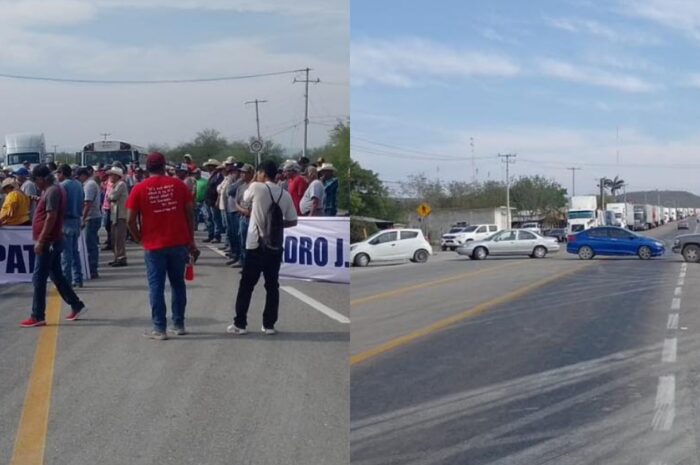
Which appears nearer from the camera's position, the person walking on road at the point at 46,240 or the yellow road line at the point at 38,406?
the yellow road line at the point at 38,406

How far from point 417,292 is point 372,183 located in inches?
126

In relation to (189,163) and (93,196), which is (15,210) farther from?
(189,163)

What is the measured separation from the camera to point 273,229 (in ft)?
22.6

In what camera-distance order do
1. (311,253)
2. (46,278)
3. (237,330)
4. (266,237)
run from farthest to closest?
(311,253) → (46,278) → (237,330) → (266,237)

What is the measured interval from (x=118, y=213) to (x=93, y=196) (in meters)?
0.40

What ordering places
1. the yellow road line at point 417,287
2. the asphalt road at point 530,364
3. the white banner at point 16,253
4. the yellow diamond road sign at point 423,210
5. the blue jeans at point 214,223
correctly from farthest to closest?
the blue jeans at point 214,223, the white banner at point 16,253, the asphalt road at point 530,364, the yellow road line at point 417,287, the yellow diamond road sign at point 423,210

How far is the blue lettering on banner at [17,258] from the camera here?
36.7 feet

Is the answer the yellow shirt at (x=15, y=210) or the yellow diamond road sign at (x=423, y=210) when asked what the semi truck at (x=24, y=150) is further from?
the yellow diamond road sign at (x=423, y=210)

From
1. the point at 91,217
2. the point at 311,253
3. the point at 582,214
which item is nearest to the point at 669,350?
the point at 582,214

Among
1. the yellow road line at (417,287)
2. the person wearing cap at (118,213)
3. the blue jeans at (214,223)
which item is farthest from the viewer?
the blue jeans at (214,223)

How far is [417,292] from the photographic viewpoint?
21.5ft

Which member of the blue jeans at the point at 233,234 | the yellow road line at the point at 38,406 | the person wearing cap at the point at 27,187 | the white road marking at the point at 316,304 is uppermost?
the person wearing cap at the point at 27,187

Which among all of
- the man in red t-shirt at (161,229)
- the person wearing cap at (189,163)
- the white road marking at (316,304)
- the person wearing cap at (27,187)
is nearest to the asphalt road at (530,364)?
the white road marking at (316,304)

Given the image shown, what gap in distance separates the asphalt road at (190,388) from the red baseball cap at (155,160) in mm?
1315
